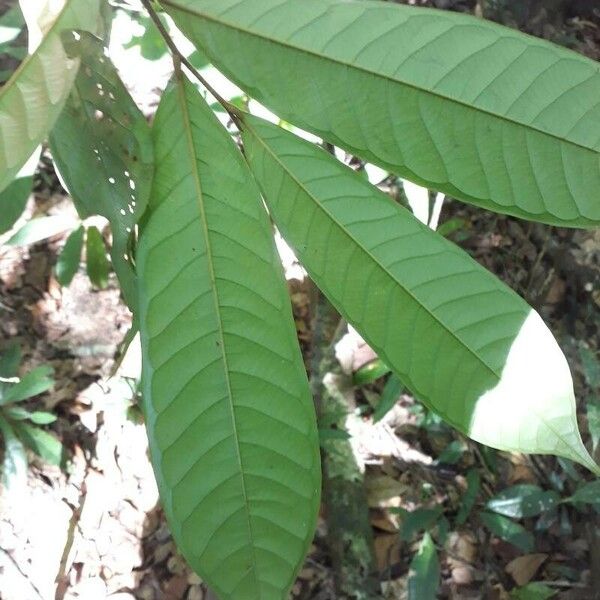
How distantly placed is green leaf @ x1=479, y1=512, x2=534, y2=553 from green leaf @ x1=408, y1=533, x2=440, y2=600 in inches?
6.6

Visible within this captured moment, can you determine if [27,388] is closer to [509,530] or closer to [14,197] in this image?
[14,197]

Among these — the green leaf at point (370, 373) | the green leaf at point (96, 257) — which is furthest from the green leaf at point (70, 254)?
the green leaf at point (370, 373)

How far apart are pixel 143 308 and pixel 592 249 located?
179cm

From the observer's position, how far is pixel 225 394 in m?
0.51

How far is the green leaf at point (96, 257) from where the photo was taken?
1604 millimetres

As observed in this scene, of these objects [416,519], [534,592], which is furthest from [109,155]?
[534,592]

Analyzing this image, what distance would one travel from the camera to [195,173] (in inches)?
20.9

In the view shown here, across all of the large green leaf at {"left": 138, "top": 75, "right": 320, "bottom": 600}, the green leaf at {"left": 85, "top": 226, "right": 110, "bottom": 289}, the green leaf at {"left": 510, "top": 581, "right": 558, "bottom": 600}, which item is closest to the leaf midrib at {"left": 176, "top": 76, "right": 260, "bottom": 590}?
the large green leaf at {"left": 138, "top": 75, "right": 320, "bottom": 600}

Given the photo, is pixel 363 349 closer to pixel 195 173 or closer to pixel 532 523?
pixel 532 523

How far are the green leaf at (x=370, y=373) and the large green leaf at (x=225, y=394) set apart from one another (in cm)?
122

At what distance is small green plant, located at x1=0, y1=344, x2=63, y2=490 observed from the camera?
1.59 meters

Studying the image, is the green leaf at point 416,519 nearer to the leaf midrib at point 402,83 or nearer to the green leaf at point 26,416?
the green leaf at point 26,416

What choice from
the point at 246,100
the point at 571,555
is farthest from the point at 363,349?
the point at 246,100

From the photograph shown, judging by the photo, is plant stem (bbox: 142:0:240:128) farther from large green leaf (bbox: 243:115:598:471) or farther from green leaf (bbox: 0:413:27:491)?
green leaf (bbox: 0:413:27:491)
